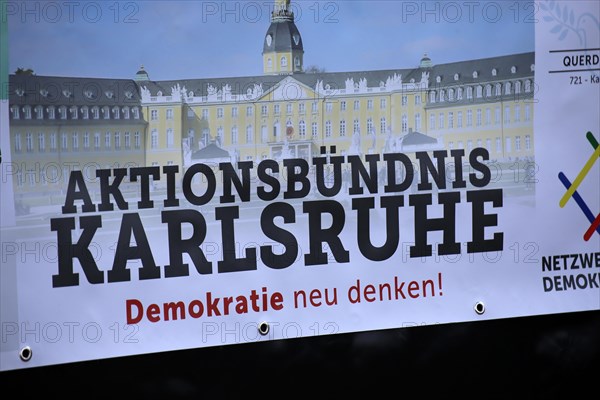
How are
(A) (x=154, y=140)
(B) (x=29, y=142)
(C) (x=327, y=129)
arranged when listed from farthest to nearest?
(C) (x=327, y=129)
(A) (x=154, y=140)
(B) (x=29, y=142)

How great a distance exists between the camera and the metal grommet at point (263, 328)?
9.25 feet

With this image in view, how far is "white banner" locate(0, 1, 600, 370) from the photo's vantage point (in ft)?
8.70

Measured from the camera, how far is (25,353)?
265 centimetres

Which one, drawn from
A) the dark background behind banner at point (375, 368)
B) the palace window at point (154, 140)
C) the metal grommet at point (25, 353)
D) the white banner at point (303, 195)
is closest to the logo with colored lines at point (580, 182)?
the white banner at point (303, 195)

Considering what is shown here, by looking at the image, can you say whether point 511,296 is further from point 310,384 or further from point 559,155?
point 310,384

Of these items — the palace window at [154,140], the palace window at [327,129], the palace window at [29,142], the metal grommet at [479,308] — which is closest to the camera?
the palace window at [29,142]

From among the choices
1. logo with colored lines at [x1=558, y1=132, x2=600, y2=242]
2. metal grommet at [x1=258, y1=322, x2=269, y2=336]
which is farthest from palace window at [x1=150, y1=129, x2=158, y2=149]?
logo with colored lines at [x1=558, y1=132, x2=600, y2=242]

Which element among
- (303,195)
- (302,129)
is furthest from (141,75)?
(303,195)

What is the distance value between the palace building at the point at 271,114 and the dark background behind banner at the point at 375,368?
63 cm

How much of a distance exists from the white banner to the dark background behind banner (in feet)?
0.26

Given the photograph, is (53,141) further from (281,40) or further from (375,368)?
(375,368)

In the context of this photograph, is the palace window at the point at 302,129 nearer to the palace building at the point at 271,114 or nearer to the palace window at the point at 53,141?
the palace building at the point at 271,114

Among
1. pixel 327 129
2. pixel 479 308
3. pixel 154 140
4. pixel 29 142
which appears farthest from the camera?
pixel 479 308

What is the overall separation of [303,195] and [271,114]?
0.29 m
